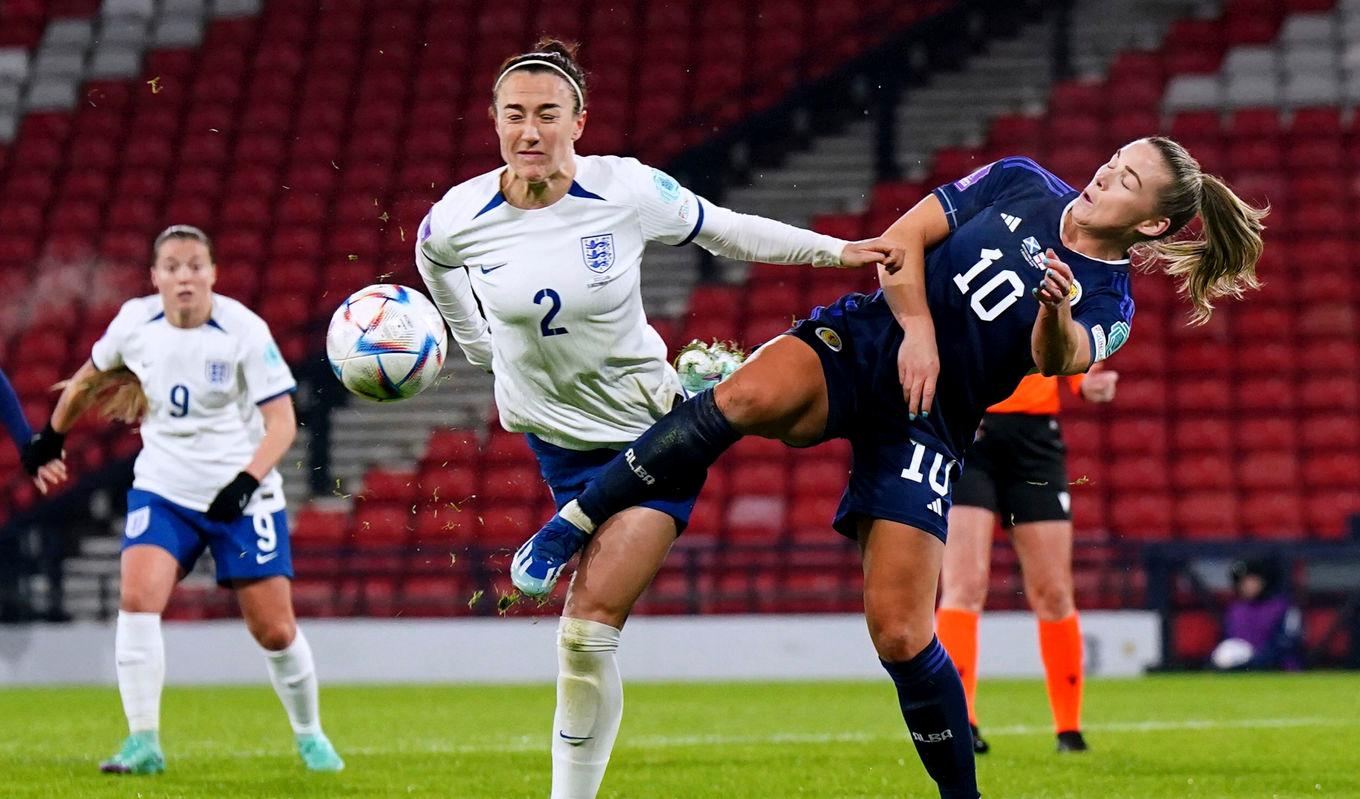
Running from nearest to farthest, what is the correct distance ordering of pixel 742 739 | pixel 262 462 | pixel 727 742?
pixel 262 462
pixel 727 742
pixel 742 739

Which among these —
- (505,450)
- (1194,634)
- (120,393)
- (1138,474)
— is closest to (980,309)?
(120,393)

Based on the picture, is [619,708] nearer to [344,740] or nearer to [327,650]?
[344,740]

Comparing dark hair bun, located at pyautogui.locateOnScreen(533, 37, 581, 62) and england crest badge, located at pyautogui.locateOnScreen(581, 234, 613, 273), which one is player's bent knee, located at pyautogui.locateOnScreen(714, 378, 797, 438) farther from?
dark hair bun, located at pyautogui.locateOnScreen(533, 37, 581, 62)

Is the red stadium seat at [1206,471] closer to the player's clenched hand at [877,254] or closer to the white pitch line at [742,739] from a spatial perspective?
the white pitch line at [742,739]

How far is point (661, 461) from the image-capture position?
14.6 ft

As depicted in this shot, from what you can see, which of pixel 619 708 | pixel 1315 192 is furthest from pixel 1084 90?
pixel 619 708

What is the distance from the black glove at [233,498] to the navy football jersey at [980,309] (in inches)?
106

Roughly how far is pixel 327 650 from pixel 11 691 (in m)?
2.06

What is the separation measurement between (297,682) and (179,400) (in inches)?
45.2

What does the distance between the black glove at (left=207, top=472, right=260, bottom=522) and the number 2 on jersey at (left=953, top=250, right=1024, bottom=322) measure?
2987 mm

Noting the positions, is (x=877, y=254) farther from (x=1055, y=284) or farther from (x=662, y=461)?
(x=662, y=461)

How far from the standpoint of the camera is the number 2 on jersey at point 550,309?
4.46 meters

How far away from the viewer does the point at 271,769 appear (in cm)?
675

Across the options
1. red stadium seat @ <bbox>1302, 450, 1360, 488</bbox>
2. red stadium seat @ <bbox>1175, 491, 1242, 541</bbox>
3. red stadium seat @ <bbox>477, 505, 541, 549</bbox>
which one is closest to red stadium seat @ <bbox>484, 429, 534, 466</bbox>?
red stadium seat @ <bbox>477, 505, 541, 549</bbox>
